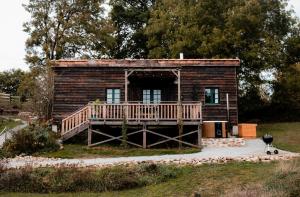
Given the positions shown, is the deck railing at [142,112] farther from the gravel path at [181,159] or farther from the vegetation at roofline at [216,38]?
the vegetation at roofline at [216,38]

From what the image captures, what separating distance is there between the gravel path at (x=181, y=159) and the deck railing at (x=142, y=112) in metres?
2.20

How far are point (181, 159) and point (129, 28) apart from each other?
33.0 metres

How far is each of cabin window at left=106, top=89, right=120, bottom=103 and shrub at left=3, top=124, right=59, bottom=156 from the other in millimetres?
5649

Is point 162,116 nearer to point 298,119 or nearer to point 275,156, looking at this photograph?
point 275,156

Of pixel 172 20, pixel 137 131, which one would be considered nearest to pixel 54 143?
pixel 137 131

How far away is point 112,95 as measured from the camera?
29703mm

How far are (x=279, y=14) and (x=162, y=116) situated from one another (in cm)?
1888

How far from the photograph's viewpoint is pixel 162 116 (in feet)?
84.9

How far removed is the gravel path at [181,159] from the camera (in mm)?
20297

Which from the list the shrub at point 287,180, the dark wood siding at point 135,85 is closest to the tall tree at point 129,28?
the dark wood siding at point 135,85

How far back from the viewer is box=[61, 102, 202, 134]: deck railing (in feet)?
83.5

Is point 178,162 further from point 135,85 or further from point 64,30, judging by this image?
point 64,30

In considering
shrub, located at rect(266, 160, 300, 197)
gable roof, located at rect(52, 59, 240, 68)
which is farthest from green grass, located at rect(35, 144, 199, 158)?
shrub, located at rect(266, 160, 300, 197)

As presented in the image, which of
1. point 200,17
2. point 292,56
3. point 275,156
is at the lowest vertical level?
point 275,156
